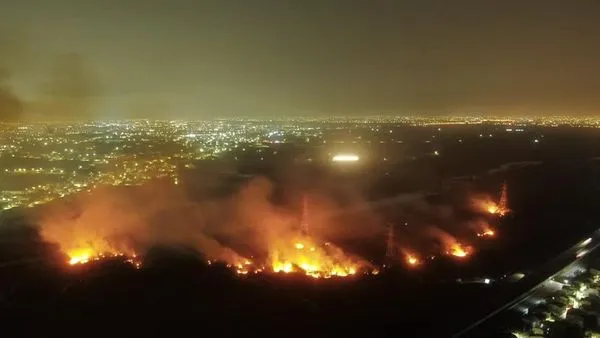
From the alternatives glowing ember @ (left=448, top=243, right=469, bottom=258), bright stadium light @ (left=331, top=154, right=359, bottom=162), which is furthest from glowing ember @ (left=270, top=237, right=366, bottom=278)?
bright stadium light @ (left=331, top=154, right=359, bottom=162)

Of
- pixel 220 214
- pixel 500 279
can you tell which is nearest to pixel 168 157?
pixel 220 214

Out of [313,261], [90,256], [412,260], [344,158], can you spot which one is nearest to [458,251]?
[412,260]

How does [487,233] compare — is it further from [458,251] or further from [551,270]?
[551,270]

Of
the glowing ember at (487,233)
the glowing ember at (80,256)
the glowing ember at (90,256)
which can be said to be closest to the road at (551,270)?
the glowing ember at (487,233)

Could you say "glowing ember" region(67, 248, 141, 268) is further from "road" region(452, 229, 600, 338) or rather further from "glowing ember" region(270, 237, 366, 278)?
"road" region(452, 229, 600, 338)

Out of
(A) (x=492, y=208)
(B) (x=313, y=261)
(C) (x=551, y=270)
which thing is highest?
(C) (x=551, y=270)

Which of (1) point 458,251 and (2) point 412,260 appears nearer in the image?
(2) point 412,260

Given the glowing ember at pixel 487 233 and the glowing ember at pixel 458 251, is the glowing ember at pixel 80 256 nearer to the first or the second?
the glowing ember at pixel 458 251

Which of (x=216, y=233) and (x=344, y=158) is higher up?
(x=344, y=158)

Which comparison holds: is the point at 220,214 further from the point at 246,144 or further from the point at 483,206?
the point at 246,144
